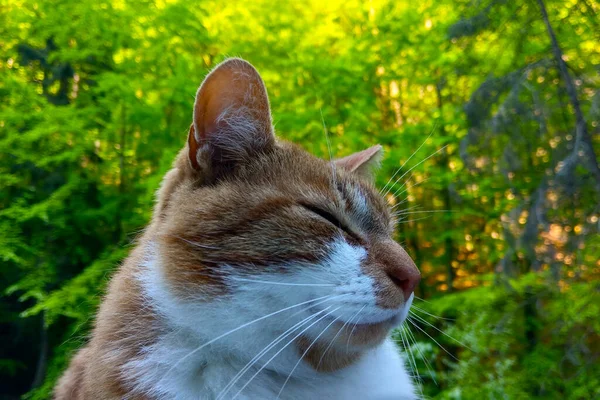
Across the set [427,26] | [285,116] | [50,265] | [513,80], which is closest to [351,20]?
[427,26]

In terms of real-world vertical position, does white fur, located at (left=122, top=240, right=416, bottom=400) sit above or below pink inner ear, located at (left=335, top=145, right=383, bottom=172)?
below

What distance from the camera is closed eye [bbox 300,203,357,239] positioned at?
1.12 m

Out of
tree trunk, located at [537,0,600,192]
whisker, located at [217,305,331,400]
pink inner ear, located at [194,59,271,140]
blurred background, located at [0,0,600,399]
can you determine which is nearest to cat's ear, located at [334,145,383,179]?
pink inner ear, located at [194,59,271,140]

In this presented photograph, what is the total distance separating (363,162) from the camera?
4.86 feet

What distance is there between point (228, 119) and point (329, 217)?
Answer: 13.0 inches

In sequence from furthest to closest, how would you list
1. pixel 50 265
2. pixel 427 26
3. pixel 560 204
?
pixel 427 26 → pixel 50 265 → pixel 560 204

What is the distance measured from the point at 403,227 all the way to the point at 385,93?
159 centimetres

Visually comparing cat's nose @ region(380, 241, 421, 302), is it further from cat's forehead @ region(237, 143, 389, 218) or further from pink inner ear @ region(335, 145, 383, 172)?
pink inner ear @ region(335, 145, 383, 172)

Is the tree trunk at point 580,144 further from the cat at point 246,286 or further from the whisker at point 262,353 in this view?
the whisker at point 262,353

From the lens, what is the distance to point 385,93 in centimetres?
570

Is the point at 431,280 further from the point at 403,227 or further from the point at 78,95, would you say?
the point at 78,95

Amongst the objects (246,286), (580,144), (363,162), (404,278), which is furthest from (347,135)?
(246,286)

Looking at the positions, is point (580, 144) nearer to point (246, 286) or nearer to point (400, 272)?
point (400, 272)

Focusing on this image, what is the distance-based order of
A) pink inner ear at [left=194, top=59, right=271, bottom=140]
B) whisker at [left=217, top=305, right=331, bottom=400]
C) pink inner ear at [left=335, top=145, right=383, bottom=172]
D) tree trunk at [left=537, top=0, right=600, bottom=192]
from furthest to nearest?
tree trunk at [left=537, top=0, right=600, bottom=192] < pink inner ear at [left=335, top=145, right=383, bottom=172] < pink inner ear at [left=194, top=59, right=271, bottom=140] < whisker at [left=217, top=305, right=331, bottom=400]
